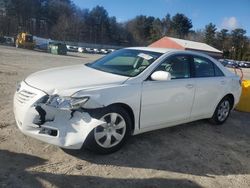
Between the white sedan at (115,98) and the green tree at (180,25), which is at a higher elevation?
the green tree at (180,25)

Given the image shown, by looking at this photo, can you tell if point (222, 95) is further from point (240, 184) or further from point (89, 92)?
point (89, 92)

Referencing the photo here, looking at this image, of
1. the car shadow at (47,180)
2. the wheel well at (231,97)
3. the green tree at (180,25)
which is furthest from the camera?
the green tree at (180,25)

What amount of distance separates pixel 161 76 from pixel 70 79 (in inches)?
54.8

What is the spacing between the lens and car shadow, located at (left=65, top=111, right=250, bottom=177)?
4.58m

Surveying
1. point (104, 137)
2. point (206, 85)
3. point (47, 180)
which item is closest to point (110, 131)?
point (104, 137)

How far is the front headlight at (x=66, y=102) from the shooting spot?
4250mm

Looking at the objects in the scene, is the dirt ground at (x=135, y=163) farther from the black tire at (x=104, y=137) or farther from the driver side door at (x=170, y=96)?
the driver side door at (x=170, y=96)

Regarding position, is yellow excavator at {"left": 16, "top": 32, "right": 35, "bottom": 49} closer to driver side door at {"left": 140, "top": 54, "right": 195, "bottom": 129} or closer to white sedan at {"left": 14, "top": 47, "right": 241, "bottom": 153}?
white sedan at {"left": 14, "top": 47, "right": 241, "bottom": 153}

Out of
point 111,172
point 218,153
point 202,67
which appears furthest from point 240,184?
point 202,67

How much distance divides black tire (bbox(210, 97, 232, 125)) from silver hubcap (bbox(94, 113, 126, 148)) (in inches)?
111

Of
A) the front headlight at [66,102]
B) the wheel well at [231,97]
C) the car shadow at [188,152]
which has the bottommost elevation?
the car shadow at [188,152]

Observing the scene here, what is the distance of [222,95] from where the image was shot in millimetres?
6754

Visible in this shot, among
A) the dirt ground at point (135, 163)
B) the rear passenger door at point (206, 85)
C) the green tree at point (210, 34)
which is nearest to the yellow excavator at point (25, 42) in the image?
the dirt ground at point (135, 163)

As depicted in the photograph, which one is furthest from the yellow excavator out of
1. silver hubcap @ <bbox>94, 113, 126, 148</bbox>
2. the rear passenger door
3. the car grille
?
silver hubcap @ <bbox>94, 113, 126, 148</bbox>
